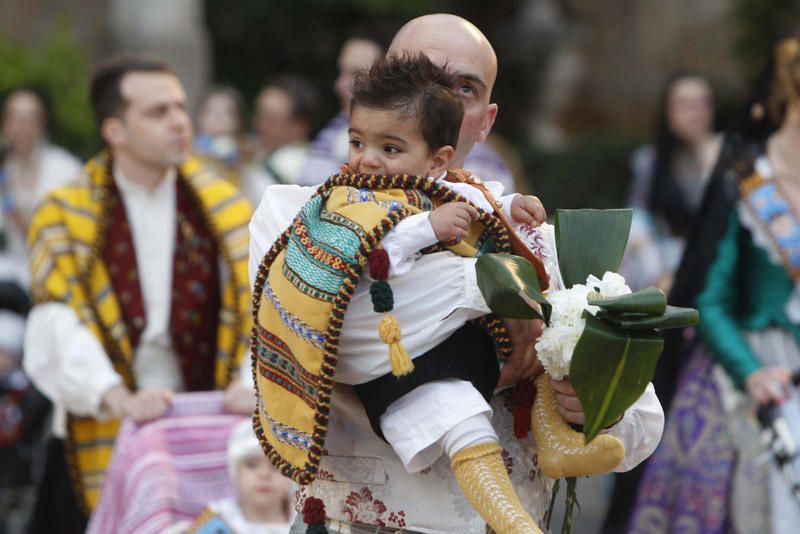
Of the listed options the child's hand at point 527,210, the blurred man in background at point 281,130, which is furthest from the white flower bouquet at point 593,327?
the blurred man in background at point 281,130

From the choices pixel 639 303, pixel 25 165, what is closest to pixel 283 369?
pixel 639 303

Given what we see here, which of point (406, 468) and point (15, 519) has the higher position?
point (406, 468)

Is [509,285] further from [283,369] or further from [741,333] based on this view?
[741,333]

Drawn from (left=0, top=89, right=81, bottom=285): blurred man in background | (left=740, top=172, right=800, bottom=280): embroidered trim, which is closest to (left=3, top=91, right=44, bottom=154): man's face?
(left=0, top=89, right=81, bottom=285): blurred man in background

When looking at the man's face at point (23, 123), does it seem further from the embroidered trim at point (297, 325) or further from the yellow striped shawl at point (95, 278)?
the embroidered trim at point (297, 325)

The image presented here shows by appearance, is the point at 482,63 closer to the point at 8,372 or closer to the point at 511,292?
the point at 511,292

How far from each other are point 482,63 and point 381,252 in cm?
72

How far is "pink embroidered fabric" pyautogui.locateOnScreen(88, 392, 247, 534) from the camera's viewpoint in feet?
16.0

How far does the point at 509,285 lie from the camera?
2.85 metres

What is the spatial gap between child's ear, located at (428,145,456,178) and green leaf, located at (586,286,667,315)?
1.61ft

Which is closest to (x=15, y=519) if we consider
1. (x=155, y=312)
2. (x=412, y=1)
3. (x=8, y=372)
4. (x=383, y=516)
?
(x=8, y=372)

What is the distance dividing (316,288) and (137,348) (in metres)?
2.62

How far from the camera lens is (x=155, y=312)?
552 centimetres

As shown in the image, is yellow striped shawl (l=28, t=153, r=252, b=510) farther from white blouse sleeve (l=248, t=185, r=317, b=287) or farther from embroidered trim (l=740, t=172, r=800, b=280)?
white blouse sleeve (l=248, t=185, r=317, b=287)
